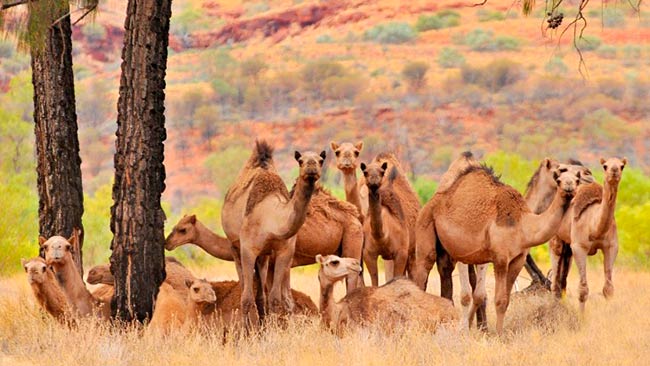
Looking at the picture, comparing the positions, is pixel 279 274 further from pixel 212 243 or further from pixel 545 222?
pixel 545 222

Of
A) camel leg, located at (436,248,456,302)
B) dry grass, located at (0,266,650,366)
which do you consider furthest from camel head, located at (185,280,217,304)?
camel leg, located at (436,248,456,302)

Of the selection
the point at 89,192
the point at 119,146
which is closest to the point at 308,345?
the point at 119,146

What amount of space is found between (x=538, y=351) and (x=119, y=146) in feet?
15.1

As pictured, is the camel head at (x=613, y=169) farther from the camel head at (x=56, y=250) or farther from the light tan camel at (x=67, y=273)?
the camel head at (x=56, y=250)

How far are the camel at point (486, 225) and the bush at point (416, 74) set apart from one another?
54958mm

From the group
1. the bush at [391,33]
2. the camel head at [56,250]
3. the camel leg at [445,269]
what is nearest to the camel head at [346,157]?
the camel leg at [445,269]

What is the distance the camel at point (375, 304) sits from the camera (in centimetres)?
1164

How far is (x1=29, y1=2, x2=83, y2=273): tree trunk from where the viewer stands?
1370 centimetres

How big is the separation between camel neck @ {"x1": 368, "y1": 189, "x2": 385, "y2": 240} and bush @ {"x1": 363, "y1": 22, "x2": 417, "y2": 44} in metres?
61.5

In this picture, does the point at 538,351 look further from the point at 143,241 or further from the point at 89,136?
the point at 89,136

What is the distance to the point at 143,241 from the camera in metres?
12.5

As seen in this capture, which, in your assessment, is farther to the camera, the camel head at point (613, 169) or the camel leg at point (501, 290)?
the camel head at point (613, 169)

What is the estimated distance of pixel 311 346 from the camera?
36.2 feet

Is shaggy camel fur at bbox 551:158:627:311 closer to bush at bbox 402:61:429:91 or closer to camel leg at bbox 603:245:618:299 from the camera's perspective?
camel leg at bbox 603:245:618:299
